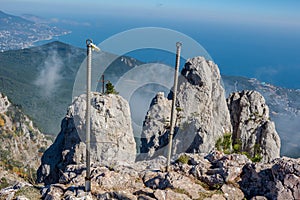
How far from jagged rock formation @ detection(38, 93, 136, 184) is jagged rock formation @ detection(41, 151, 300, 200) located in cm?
1119

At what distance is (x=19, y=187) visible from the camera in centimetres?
1432

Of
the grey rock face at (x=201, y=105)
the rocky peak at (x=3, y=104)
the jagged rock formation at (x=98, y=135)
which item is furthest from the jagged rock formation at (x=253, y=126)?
the rocky peak at (x=3, y=104)

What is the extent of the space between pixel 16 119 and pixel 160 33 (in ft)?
467

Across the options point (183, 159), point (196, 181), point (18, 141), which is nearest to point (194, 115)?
point (183, 159)

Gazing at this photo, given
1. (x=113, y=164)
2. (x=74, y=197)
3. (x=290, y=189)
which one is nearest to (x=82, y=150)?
(x=113, y=164)

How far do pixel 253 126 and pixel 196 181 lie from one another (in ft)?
79.9

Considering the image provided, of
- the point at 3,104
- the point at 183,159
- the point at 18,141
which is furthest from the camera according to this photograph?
the point at 3,104

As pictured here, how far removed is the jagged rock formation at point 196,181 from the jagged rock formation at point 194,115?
14150 mm

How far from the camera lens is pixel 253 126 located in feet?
116

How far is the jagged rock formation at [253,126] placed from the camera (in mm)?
33000

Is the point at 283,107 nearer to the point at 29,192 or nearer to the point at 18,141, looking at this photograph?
the point at 18,141

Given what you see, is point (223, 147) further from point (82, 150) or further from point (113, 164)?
point (113, 164)

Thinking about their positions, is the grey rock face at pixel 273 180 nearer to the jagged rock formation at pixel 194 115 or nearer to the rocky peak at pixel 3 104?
the jagged rock formation at pixel 194 115

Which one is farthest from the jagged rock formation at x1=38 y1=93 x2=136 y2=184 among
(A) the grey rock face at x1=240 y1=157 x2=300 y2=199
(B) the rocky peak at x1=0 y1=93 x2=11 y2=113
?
(B) the rocky peak at x1=0 y1=93 x2=11 y2=113
